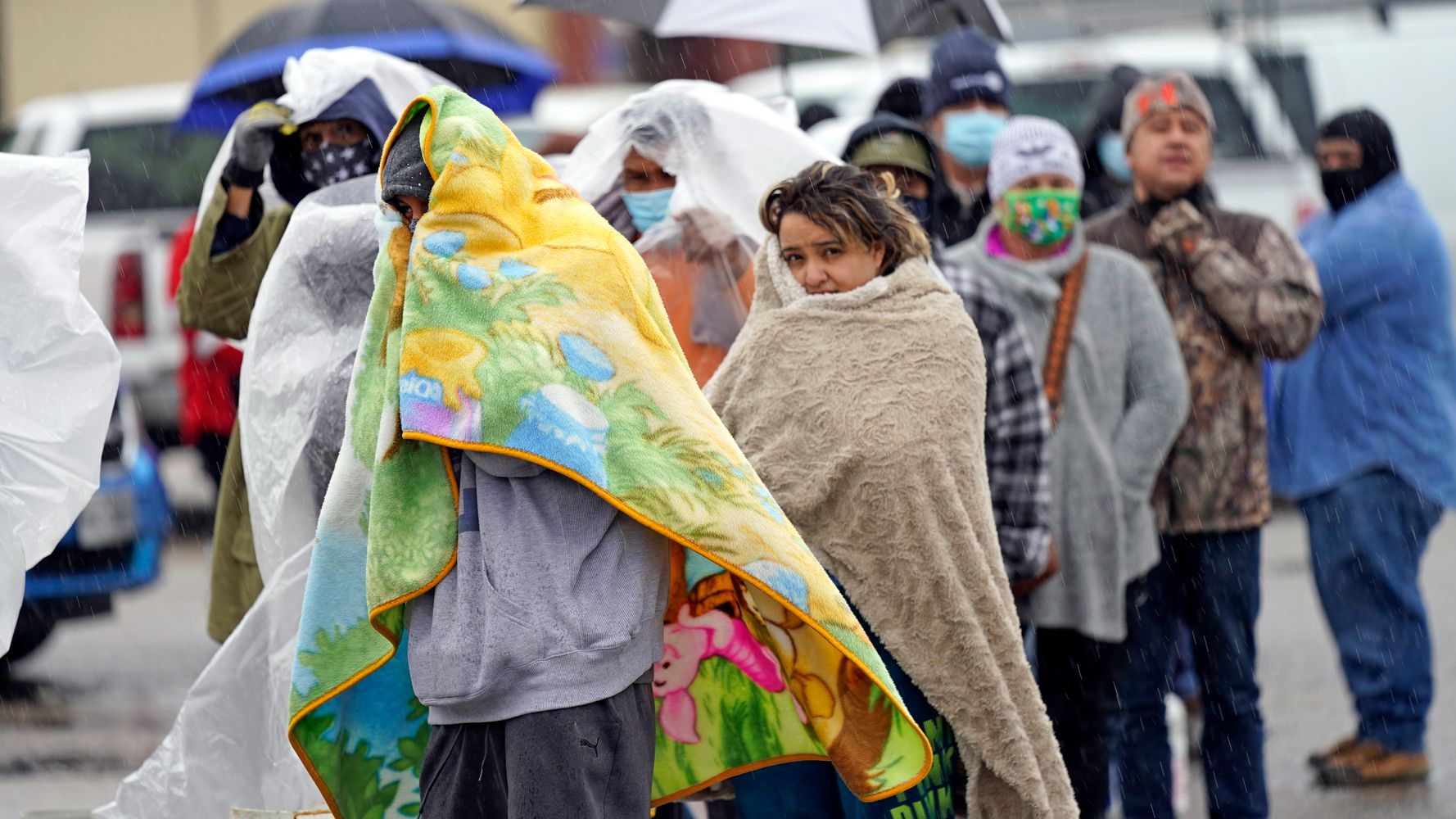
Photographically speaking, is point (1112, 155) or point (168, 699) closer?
point (1112, 155)

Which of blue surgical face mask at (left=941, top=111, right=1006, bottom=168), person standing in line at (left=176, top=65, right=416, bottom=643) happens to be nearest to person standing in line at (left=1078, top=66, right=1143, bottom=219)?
blue surgical face mask at (left=941, top=111, right=1006, bottom=168)

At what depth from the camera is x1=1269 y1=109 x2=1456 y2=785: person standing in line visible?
6.38 meters

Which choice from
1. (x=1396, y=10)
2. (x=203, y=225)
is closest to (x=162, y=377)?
(x=203, y=225)

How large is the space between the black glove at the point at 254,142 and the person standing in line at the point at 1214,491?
2516mm

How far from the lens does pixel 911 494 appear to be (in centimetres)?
416

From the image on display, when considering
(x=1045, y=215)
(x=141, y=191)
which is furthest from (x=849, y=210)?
(x=141, y=191)

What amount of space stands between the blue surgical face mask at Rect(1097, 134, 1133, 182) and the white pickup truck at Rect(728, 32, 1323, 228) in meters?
4.72

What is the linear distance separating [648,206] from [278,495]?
1.37 m

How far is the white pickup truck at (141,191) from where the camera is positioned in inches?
486

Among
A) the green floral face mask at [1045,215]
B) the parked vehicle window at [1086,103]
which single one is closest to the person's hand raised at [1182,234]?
the green floral face mask at [1045,215]

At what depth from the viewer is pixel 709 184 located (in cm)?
532

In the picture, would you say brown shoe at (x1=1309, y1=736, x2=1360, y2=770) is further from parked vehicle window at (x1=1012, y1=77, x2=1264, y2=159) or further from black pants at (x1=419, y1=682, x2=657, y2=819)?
parked vehicle window at (x1=1012, y1=77, x2=1264, y2=159)

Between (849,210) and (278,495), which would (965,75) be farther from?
(278,495)

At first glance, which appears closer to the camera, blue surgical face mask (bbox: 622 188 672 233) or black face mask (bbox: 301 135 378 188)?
black face mask (bbox: 301 135 378 188)
